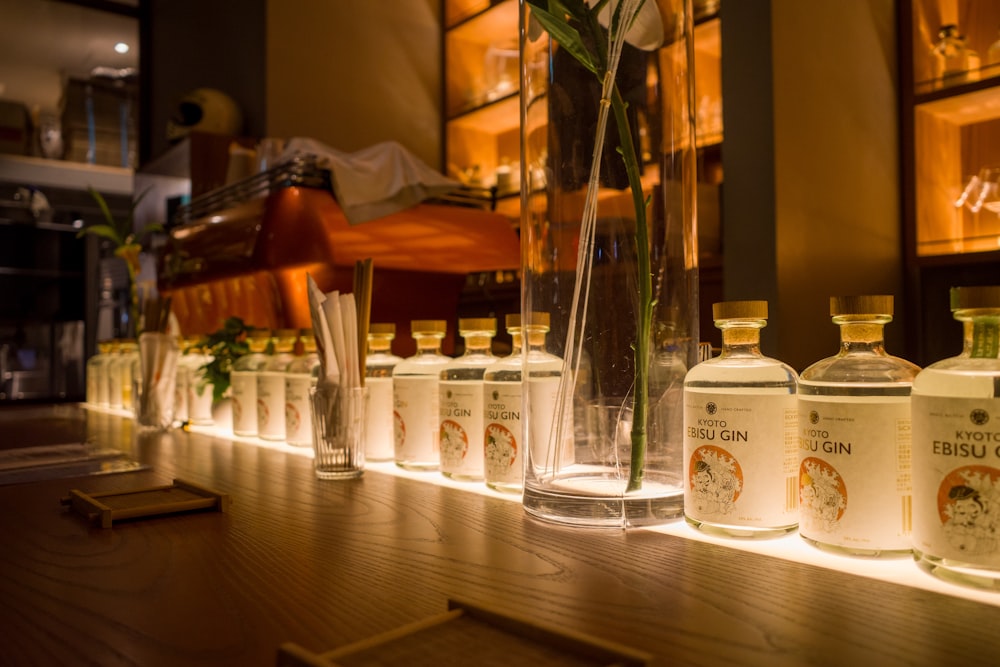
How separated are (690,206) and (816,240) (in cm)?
148

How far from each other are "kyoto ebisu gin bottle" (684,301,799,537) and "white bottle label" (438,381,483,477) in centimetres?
34

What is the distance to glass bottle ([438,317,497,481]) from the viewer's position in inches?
38.9

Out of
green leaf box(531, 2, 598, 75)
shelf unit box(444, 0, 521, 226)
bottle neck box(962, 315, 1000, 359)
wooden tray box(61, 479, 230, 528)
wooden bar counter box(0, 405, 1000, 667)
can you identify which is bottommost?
wooden bar counter box(0, 405, 1000, 667)

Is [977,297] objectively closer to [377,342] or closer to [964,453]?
[964,453]

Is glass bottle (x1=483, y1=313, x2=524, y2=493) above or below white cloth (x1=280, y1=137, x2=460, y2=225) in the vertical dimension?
below

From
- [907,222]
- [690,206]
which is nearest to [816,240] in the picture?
[907,222]

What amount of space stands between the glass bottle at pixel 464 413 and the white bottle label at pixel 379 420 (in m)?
Answer: 0.21

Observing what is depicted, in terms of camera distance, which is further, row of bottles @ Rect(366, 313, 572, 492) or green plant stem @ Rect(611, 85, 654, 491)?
row of bottles @ Rect(366, 313, 572, 492)

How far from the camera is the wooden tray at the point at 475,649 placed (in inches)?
15.3

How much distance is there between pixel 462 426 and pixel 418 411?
0.12m

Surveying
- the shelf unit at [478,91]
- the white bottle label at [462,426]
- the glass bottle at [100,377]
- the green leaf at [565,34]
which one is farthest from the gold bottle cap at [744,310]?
the shelf unit at [478,91]

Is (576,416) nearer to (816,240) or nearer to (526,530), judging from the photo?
(526,530)

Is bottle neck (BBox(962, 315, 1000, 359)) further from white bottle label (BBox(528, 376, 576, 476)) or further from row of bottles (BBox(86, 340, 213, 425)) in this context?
row of bottles (BBox(86, 340, 213, 425))

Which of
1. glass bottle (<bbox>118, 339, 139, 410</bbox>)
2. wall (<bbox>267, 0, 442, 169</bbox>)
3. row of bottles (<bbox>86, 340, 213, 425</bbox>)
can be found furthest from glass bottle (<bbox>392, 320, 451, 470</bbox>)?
wall (<bbox>267, 0, 442, 169</bbox>)
